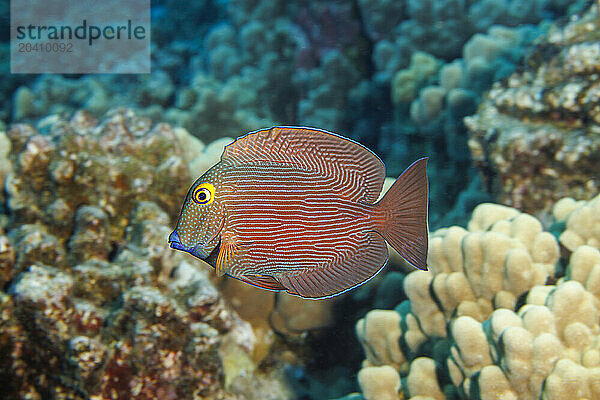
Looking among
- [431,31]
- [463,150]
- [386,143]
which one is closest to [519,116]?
[463,150]

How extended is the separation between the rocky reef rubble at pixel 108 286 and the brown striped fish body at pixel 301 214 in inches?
47.6

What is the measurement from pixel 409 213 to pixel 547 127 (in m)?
2.19

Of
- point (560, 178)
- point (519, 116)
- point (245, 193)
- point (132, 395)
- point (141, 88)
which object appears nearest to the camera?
point (245, 193)

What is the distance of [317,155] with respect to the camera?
1730mm

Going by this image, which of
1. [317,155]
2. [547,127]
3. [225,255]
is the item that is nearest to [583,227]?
[547,127]

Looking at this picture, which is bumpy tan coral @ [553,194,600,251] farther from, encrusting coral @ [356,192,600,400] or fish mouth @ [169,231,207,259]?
fish mouth @ [169,231,207,259]

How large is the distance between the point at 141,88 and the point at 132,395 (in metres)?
5.69

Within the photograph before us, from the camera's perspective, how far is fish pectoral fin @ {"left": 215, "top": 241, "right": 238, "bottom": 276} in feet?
5.38

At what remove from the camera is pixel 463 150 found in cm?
438

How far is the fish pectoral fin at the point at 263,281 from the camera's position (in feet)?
5.33

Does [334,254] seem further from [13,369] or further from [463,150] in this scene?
[463,150]

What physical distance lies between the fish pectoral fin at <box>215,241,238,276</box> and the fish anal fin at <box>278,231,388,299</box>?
192 mm

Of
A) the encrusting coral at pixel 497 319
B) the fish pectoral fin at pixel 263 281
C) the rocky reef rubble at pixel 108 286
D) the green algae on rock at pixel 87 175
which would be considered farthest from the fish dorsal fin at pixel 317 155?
the green algae on rock at pixel 87 175

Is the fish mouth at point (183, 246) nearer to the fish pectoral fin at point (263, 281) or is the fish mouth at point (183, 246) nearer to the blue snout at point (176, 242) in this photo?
the blue snout at point (176, 242)
